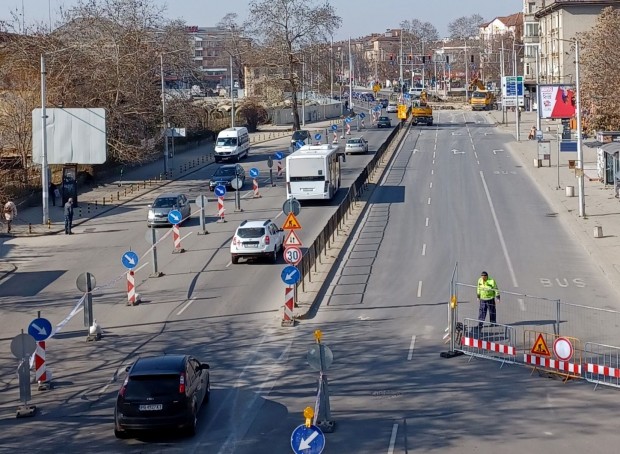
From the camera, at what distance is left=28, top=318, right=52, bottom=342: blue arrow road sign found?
19.5 meters

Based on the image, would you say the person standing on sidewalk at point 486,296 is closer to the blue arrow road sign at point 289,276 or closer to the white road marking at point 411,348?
the white road marking at point 411,348

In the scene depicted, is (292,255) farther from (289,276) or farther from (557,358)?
(557,358)

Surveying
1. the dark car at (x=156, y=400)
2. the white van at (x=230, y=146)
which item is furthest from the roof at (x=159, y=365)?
the white van at (x=230, y=146)

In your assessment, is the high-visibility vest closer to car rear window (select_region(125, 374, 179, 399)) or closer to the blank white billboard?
car rear window (select_region(125, 374, 179, 399))

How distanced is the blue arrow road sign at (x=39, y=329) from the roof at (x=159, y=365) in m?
3.21

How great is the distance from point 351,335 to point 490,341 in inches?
131

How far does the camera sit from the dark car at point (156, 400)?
1628 centimetres

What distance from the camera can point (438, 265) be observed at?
3275cm

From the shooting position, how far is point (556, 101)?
6700cm

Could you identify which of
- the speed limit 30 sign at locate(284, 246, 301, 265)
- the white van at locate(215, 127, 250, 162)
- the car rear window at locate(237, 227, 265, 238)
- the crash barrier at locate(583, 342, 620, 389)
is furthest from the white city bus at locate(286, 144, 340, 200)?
the crash barrier at locate(583, 342, 620, 389)

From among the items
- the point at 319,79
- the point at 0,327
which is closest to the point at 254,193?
the point at 0,327

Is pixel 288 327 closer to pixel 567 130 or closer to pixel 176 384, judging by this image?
pixel 176 384

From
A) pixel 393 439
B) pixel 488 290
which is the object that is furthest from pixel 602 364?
pixel 393 439

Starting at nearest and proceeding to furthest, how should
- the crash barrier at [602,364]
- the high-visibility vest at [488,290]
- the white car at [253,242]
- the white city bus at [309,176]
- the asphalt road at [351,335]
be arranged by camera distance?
the asphalt road at [351,335], the crash barrier at [602,364], the high-visibility vest at [488,290], the white car at [253,242], the white city bus at [309,176]
